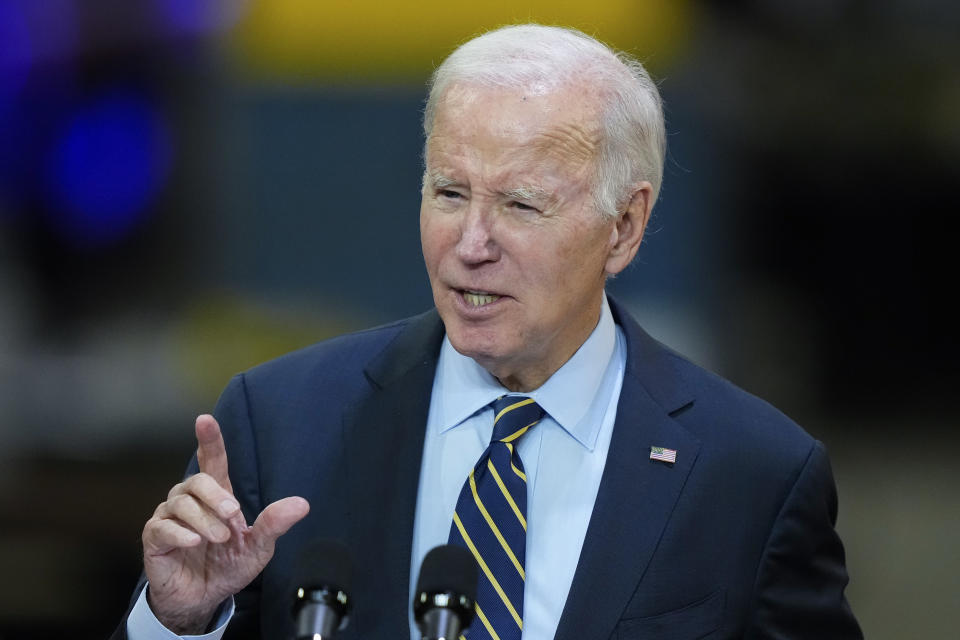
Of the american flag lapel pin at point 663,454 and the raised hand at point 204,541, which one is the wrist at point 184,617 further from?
the american flag lapel pin at point 663,454

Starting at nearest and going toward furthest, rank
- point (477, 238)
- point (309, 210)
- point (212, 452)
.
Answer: point (212, 452), point (477, 238), point (309, 210)

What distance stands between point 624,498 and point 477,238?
500 millimetres

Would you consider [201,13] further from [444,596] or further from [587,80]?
[444,596]

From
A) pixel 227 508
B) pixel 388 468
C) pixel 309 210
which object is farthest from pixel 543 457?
pixel 309 210

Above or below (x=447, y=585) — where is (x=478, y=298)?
above

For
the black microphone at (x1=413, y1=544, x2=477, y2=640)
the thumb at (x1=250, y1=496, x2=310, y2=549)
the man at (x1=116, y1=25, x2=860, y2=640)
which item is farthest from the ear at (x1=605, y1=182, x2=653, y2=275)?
the black microphone at (x1=413, y1=544, x2=477, y2=640)

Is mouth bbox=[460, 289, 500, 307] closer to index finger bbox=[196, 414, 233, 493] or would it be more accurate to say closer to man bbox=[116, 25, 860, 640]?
man bbox=[116, 25, 860, 640]

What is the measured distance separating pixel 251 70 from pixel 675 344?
1.75 meters

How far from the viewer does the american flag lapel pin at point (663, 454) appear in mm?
2076

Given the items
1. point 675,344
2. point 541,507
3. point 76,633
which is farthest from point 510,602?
point 76,633

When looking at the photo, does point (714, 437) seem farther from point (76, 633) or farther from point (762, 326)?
point (76, 633)

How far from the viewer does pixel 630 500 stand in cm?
202

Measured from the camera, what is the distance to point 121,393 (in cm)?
419

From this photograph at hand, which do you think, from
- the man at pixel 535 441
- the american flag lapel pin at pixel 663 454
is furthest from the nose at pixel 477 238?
the american flag lapel pin at pixel 663 454
